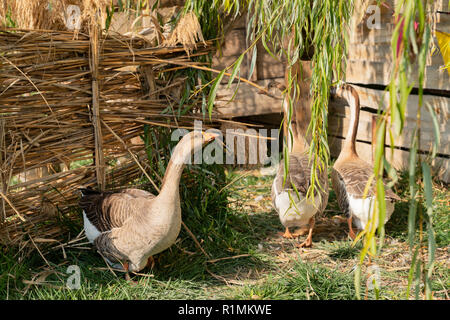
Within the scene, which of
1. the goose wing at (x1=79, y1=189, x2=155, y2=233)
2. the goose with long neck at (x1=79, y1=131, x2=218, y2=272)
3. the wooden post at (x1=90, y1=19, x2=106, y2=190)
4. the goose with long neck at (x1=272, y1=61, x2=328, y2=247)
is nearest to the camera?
the goose with long neck at (x1=79, y1=131, x2=218, y2=272)

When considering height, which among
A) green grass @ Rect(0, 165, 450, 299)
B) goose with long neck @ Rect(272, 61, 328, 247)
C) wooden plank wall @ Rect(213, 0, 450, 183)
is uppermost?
wooden plank wall @ Rect(213, 0, 450, 183)

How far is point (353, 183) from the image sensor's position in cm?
446

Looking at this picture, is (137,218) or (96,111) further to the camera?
(96,111)

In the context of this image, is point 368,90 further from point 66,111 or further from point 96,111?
point 66,111

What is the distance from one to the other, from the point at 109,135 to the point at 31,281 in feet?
4.00

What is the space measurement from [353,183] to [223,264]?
130 cm

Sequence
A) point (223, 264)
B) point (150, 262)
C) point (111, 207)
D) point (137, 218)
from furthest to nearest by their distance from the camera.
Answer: point (223, 264), point (150, 262), point (111, 207), point (137, 218)

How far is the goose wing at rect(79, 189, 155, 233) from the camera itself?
361 cm

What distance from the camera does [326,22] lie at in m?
2.88

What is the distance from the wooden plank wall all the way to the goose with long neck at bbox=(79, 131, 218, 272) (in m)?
1.23

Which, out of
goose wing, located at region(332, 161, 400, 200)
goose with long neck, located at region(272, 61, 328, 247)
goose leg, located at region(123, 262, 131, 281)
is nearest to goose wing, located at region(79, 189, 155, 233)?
goose leg, located at region(123, 262, 131, 281)

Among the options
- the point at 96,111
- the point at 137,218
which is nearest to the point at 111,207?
the point at 137,218

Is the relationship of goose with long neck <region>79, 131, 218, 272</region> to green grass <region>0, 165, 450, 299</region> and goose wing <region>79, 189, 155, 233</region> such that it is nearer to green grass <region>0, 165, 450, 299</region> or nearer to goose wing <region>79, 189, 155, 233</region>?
goose wing <region>79, 189, 155, 233</region>

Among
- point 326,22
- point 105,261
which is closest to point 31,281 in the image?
point 105,261
